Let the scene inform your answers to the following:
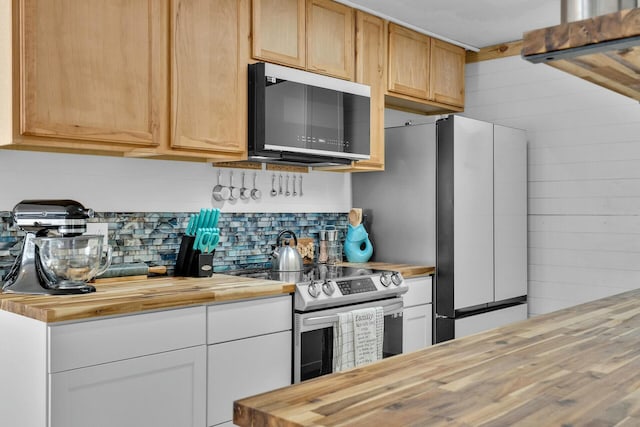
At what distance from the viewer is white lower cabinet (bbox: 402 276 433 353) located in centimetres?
356

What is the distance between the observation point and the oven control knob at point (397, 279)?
3369mm

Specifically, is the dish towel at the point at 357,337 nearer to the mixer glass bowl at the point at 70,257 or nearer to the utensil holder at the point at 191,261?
the utensil holder at the point at 191,261

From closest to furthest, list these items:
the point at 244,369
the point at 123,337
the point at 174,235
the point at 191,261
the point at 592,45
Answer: the point at 592,45, the point at 123,337, the point at 244,369, the point at 191,261, the point at 174,235

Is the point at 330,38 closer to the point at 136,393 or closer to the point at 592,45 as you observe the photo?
the point at 136,393

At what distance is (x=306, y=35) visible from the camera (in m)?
3.36

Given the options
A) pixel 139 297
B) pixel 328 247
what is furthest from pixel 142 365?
pixel 328 247

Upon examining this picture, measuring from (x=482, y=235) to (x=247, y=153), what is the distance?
1668 millimetres

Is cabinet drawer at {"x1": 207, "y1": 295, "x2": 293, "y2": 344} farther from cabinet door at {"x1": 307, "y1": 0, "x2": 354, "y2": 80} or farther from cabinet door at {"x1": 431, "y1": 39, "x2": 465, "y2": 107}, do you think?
cabinet door at {"x1": 431, "y1": 39, "x2": 465, "y2": 107}

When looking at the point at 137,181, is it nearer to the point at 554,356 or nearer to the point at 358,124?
the point at 358,124

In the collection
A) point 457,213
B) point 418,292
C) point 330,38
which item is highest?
point 330,38

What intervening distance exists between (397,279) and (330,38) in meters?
1.41

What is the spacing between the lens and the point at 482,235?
3895 millimetres

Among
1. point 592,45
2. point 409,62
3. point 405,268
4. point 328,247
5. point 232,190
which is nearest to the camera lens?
point 592,45

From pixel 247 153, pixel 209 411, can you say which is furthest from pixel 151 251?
pixel 209 411
